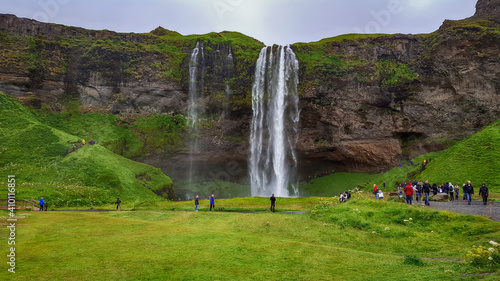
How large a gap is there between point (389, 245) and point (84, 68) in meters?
64.4

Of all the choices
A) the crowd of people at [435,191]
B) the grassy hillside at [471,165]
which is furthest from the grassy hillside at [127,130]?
the crowd of people at [435,191]

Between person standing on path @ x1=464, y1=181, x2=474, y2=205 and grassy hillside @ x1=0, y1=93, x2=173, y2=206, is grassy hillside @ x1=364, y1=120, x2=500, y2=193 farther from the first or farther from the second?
grassy hillside @ x1=0, y1=93, x2=173, y2=206

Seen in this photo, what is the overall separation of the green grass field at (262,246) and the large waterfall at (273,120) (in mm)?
38724

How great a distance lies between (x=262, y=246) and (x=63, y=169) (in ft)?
125

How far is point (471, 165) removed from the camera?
39656 millimetres

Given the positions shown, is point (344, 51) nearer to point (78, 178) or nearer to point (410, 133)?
point (410, 133)

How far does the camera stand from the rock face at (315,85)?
58.5 m

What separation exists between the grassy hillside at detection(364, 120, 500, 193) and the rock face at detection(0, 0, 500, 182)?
1513 centimetres

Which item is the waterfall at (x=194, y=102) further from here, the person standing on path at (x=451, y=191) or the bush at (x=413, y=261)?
the bush at (x=413, y=261)

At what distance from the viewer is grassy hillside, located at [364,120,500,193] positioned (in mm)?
37312

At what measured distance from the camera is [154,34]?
77250 mm

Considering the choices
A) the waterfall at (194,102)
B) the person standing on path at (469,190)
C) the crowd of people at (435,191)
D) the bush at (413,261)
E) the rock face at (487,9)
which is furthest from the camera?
the rock face at (487,9)

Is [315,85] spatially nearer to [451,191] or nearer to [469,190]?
[451,191]

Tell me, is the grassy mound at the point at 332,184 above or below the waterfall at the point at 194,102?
below
